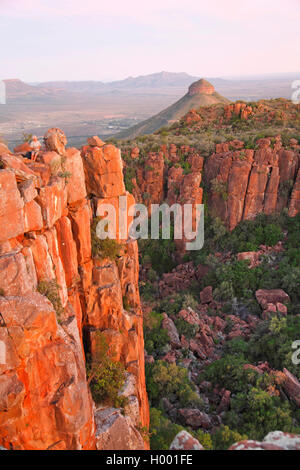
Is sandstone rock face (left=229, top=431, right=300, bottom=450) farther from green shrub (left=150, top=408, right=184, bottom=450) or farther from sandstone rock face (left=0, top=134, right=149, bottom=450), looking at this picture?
green shrub (left=150, top=408, right=184, bottom=450)

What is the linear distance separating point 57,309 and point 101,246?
432 cm

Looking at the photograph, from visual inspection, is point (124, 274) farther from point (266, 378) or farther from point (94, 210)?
point (266, 378)

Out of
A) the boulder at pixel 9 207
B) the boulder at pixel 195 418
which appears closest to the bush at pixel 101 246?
the boulder at pixel 9 207

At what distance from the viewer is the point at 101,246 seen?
14625 millimetres

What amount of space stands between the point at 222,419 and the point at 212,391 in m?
2.43

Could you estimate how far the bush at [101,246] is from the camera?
47.6ft

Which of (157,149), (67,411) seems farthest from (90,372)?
(157,149)

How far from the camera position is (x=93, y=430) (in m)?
10.6

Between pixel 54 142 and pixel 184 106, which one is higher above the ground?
pixel 184 106

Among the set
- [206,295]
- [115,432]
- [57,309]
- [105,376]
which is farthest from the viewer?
[206,295]

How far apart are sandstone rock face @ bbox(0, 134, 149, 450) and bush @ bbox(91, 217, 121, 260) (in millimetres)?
247

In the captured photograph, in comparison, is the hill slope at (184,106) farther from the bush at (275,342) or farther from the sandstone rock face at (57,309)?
the sandstone rock face at (57,309)

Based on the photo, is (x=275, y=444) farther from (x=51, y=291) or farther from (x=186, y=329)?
(x=186, y=329)

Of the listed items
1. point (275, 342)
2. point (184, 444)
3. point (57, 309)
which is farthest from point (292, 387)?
point (57, 309)
